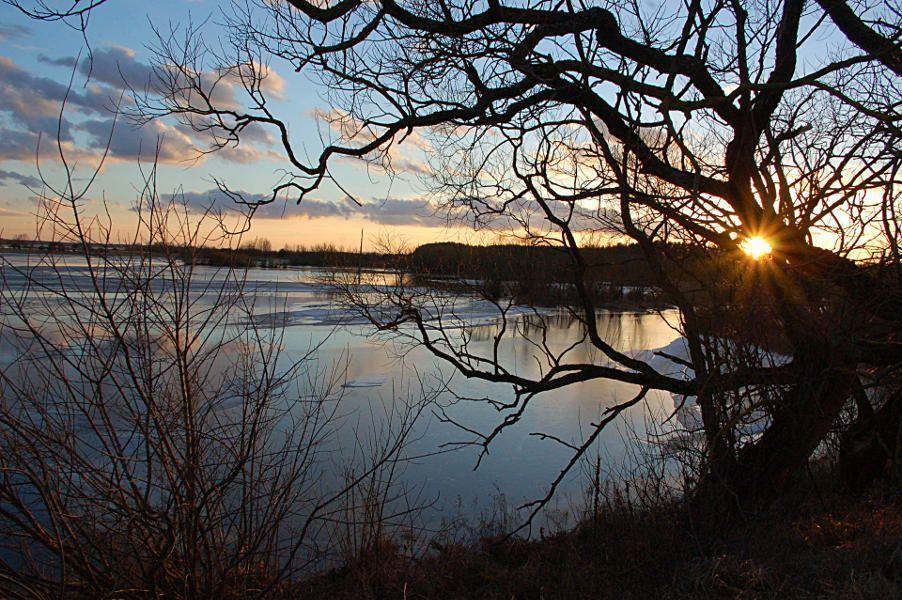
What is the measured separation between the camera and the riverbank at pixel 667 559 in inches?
151

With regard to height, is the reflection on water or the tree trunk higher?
the tree trunk

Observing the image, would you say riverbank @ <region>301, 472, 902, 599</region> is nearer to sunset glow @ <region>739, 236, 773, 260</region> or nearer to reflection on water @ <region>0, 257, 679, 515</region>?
reflection on water @ <region>0, 257, 679, 515</region>

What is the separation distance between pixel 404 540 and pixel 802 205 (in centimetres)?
438

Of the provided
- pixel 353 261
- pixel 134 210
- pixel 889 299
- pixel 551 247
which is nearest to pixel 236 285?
pixel 134 210

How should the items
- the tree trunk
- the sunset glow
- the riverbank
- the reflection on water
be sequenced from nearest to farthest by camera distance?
the riverbank
the sunset glow
the tree trunk
the reflection on water

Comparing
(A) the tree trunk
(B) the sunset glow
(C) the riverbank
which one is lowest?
(C) the riverbank

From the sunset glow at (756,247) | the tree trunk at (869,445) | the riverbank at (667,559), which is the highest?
the sunset glow at (756,247)

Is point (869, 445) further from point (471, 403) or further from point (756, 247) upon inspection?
point (471, 403)

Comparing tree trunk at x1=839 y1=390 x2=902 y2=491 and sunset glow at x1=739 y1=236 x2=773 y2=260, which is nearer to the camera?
sunset glow at x1=739 y1=236 x2=773 y2=260

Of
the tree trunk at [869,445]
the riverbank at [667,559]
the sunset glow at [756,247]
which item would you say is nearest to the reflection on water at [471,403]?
the sunset glow at [756,247]

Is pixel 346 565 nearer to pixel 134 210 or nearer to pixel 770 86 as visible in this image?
pixel 134 210

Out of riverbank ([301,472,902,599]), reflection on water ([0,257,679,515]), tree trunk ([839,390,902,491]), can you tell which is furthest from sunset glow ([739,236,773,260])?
riverbank ([301,472,902,599])

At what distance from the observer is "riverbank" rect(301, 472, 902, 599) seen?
382cm

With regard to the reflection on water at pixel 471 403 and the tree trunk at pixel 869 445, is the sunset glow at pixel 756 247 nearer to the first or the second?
the reflection on water at pixel 471 403
